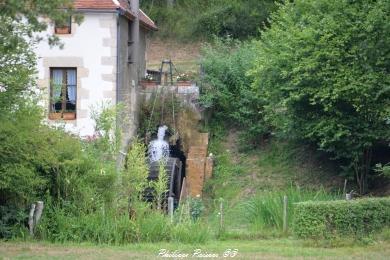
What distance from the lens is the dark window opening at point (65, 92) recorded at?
101 feet

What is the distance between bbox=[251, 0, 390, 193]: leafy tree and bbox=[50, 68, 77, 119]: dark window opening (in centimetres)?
707

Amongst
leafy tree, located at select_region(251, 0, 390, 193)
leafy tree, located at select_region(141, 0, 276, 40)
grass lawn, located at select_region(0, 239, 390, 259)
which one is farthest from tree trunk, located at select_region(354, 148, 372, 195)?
leafy tree, located at select_region(141, 0, 276, 40)

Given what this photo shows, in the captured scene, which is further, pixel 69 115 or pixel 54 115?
pixel 69 115

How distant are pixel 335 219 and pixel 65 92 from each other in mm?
14008

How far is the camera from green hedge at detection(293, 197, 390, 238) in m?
20.1

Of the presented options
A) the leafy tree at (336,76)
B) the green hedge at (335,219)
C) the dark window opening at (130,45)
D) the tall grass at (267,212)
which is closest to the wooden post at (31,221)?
the tall grass at (267,212)

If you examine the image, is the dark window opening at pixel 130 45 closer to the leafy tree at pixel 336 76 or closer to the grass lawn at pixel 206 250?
the leafy tree at pixel 336 76

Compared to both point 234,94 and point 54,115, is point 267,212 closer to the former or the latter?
point 54,115

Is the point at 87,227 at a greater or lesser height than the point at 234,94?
lesser

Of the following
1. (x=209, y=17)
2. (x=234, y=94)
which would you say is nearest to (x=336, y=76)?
(x=234, y=94)

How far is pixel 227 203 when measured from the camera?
3050 cm

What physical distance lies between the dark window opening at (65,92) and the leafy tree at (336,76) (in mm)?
7067

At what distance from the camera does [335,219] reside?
66.2 feet

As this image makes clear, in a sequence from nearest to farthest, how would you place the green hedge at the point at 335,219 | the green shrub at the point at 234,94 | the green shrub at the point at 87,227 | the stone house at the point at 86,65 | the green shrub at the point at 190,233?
1. the green hedge at the point at 335,219
2. the green shrub at the point at 190,233
3. the green shrub at the point at 87,227
4. the stone house at the point at 86,65
5. the green shrub at the point at 234,94
